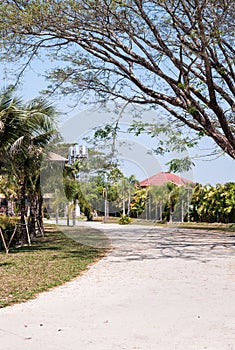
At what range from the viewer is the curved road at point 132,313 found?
489 centimetres

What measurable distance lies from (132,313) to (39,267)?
16.0 feet

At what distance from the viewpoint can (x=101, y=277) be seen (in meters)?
9.16

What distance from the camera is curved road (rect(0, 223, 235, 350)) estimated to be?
489 cm

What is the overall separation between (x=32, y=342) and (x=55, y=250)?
974 centimetres

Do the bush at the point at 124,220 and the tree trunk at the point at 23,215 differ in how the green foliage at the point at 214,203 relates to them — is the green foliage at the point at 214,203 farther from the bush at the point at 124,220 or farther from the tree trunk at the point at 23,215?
the tree trunk at the point at 23,215

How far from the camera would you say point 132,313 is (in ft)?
20.0

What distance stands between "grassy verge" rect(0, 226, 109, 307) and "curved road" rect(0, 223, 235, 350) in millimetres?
347

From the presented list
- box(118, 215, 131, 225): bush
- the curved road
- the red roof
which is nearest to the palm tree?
the curved road

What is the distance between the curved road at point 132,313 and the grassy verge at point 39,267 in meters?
0.35

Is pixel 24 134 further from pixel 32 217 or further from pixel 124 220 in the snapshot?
pixel 124 220

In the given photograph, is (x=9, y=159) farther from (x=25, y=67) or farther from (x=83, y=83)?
(x=83, y=83)

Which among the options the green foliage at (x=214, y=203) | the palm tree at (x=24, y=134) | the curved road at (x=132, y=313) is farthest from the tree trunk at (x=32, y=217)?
the green foliage at (x=214, y=203)

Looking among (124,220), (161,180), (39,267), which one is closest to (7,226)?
(39,267)

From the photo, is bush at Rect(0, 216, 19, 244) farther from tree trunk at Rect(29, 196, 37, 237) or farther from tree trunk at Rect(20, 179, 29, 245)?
tree trunk at Rect(29, 196, 37, 237)
